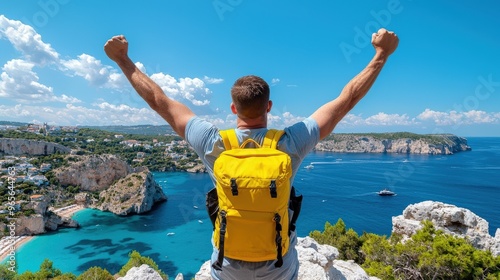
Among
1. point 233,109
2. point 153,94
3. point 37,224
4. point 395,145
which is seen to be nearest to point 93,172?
point 37,224

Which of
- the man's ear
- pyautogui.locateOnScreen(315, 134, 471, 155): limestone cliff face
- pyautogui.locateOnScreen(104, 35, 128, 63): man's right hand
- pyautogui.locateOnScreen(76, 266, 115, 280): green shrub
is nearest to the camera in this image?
the man's ear

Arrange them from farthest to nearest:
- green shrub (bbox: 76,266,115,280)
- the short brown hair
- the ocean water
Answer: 1. the ocean water
2. green shrub (bbox: 76,266,115,280)
3. the short brown hair

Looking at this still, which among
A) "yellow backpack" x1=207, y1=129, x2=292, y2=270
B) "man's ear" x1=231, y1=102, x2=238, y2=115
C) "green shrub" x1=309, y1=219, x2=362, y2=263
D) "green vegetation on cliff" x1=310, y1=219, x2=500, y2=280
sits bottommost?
"green shrub" x1=309, y1=219, x2=362, y2=263

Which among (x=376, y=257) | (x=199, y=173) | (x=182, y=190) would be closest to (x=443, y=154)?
(x=199, y=173)

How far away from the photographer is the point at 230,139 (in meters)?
1.51

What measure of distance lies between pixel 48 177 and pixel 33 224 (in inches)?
524

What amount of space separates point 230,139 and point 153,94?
519 mm

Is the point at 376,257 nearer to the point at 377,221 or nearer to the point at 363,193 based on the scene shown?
the point at 377,221

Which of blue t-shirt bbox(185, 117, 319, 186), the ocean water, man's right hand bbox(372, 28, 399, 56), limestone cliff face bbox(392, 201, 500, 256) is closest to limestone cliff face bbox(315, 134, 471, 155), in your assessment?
the ocean water

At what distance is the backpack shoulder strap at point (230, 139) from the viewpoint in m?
1.50

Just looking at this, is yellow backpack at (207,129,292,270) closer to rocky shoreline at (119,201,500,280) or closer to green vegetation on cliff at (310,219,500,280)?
rocky shoreline at (119,201,500,280)

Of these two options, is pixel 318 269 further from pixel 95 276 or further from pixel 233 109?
pixel 95 276

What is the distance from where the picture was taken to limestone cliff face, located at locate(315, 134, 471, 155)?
106 m

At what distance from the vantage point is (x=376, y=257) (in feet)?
40.2
